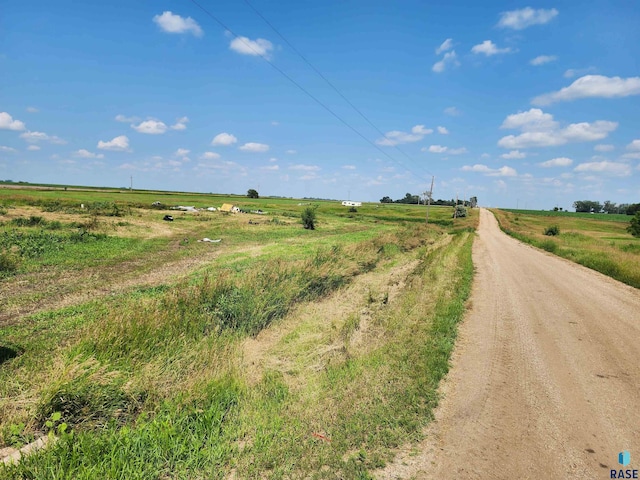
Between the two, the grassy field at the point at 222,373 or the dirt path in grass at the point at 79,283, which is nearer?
the grassy field at the point at 222,373

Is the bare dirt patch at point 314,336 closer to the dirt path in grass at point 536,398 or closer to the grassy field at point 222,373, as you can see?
the grassy field at point 222,373

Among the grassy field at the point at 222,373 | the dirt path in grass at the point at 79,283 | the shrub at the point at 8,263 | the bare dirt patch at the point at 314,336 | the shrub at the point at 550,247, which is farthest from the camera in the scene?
the shrub at the point at 550,247

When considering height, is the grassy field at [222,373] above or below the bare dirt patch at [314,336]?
above

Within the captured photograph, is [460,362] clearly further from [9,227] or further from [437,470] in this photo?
[9,227]

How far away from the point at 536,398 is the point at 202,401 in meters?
6.37

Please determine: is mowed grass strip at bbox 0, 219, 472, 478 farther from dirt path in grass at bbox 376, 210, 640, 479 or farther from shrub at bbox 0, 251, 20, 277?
shrub at bbox 0, 251, 20, 277

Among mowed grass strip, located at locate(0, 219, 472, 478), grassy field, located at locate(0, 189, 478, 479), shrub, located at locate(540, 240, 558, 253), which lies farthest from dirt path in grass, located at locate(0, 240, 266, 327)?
shrub, located at locate(540, 240, 558, 253)

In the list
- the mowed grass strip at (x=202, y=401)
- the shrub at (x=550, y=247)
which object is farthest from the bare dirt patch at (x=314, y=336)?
the shrub at (x=550, y=247)

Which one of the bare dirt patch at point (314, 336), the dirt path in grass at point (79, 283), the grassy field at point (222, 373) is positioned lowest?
the dirt path in grass at point (79, 283)

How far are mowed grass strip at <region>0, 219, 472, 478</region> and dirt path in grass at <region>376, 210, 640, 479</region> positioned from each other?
1.68 ft

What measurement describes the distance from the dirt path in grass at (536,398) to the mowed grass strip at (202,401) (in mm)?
512

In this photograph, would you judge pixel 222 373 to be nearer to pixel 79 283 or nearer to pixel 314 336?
pixel 314 336

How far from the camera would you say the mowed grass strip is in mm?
4410

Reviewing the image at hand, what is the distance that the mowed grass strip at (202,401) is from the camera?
4.41 m
